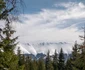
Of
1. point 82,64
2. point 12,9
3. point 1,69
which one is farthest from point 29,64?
point 12,9

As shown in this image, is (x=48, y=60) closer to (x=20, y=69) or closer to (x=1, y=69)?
(x=20, y=69)

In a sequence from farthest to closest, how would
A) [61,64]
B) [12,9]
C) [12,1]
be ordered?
[61,64] < [12,9] < [12,1]

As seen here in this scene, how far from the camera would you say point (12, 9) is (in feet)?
28.2

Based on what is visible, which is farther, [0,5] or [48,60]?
[48,60]

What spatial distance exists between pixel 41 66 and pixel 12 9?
98409mm

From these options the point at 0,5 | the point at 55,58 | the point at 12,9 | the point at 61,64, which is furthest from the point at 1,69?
the point at 55,58

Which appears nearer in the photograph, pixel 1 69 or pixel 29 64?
pixel 1 69

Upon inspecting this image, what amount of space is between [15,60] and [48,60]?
7334 cm

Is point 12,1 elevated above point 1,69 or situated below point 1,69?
above

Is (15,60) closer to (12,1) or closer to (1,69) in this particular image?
(1,69)

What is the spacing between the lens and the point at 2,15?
10625 mm

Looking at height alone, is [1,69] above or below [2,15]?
below

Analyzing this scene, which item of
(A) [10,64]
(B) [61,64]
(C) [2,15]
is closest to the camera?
(C) [2,15]

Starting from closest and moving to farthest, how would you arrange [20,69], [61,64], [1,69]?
1. [1,69]
2. [20,69]
3. [61,64]
